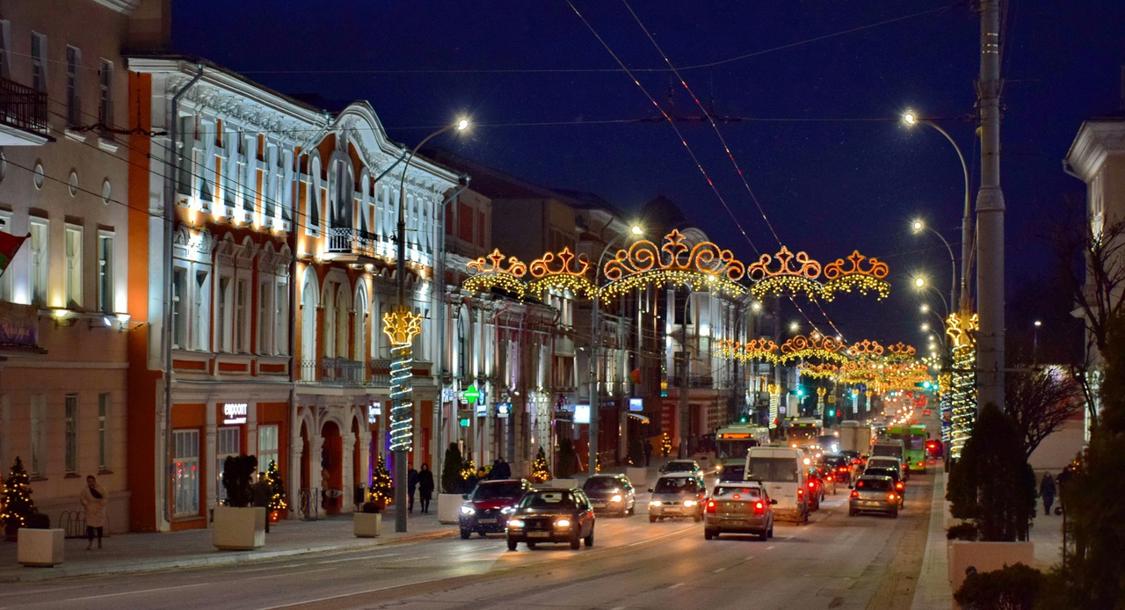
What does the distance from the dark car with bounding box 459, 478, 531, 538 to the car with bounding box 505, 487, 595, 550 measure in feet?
15.9

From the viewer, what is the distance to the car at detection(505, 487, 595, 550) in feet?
125

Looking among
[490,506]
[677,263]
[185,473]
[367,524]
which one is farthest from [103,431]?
[677,263]

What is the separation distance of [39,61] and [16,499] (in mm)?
9499

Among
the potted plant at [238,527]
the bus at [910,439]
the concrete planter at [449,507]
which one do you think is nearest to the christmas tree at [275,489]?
the concrete planter at [449,507]

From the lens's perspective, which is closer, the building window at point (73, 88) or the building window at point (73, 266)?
the building window at point (73, 88)

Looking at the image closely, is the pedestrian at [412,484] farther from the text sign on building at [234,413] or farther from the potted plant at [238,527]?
the potted plant at [238,527]

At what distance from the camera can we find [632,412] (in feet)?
318

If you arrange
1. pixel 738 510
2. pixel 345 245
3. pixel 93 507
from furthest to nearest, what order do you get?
pixel 345 245, pixel 738 510, pixel 93 507

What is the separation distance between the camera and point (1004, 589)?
17.0m

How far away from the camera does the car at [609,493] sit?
55.7m

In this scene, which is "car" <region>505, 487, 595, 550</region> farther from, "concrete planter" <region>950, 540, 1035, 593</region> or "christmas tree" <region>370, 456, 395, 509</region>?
"concrete planter" <region>950, 540, 1035, 593</region>

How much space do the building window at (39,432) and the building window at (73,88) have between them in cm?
626

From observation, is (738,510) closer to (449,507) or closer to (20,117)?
(449,507)

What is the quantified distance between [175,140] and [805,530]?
→ 68.1ft
